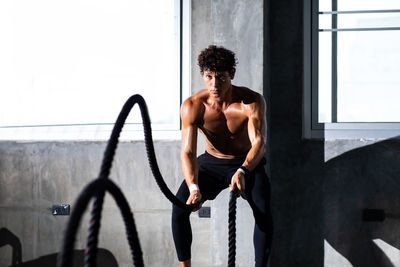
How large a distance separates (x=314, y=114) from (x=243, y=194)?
963 mm

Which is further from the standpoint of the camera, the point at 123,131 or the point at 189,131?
the point at 123,131

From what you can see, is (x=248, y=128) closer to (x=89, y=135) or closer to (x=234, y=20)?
(x=234, y=20)

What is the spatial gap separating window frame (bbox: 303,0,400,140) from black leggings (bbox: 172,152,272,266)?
27.6 inches

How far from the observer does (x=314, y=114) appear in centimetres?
337

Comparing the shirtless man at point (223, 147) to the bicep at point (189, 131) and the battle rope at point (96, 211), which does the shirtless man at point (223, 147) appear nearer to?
the bicep at point (189, 131)

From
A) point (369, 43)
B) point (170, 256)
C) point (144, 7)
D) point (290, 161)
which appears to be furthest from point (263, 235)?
point (144, 7)

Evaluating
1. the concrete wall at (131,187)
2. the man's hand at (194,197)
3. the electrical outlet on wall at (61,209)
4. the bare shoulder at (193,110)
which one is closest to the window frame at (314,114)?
the concrete wall at (131,187)

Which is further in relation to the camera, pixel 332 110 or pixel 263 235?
pixel 332 110

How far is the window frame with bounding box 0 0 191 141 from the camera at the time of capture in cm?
352

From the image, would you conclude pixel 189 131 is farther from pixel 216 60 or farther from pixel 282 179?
pixel 282 179

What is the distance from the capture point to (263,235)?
2.63 metres

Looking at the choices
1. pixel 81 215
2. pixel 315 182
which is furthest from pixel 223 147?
pixel 81 215

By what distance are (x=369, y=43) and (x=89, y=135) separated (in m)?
2.04

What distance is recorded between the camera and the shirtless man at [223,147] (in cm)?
263
